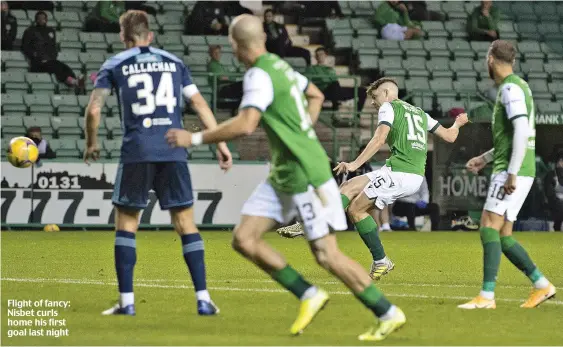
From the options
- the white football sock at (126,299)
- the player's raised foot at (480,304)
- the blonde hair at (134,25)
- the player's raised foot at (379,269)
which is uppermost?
the blonde hair at (134,25)

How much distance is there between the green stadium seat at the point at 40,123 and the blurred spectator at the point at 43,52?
106cm

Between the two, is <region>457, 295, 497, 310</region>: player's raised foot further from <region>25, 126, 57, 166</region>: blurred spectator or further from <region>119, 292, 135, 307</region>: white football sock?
<region>25, 126, 57, 166</region>: blurred spectator

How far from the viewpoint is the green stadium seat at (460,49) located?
2789 centimetres

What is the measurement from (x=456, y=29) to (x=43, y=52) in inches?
381

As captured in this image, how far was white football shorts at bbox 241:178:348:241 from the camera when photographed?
778cm

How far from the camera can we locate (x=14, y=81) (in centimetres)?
2431

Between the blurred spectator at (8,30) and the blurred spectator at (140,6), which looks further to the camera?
the blurred spectator at (140,6)

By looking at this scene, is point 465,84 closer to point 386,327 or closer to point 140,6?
point 140,6

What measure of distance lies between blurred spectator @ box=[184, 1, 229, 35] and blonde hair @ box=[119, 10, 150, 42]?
17.3m

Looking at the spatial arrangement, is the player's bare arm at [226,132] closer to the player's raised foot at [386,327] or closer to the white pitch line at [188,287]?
the player's raised foot at [386,327]

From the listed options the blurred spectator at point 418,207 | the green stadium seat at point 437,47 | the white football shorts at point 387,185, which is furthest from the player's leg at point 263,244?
the green stadium seat at point 437,47

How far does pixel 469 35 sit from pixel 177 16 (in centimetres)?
665

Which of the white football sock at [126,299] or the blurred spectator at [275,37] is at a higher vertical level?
the blurred spectator at [275,37]

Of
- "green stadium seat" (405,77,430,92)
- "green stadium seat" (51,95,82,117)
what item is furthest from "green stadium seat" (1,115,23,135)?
"green stadium seat" (405,77,430,92)
